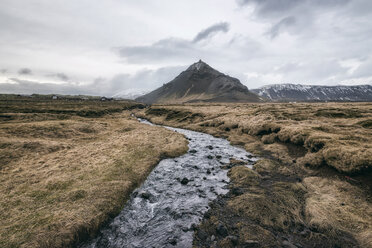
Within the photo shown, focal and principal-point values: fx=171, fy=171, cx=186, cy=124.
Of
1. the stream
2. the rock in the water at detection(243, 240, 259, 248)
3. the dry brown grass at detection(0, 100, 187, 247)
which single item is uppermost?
the dry brown grass at detection(0, 100, 187, 247)

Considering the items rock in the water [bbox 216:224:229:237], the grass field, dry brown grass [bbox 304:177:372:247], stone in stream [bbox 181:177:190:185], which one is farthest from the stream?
dry brown grass [bbox 304:177:372:247]

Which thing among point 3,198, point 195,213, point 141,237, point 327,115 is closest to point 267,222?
point 195,213

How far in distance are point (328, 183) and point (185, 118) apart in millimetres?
51281

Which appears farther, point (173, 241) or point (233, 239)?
point (173, 241)

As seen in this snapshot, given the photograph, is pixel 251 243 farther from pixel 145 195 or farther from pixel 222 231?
pixel 145 195

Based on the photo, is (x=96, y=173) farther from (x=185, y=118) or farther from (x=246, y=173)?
(x=185, y=118)

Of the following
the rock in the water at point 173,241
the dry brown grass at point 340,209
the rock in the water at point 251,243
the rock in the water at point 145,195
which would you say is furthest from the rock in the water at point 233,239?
the rock in the water at point 145,195

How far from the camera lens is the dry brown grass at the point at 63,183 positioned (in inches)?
387

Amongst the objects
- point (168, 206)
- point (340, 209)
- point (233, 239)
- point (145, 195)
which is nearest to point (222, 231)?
point (233, 239)

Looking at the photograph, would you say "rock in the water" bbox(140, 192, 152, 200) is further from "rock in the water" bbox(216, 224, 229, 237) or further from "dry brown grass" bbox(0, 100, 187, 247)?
"rock in the water" bbox(216, 224, 229, 237)

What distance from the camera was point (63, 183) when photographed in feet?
48.0

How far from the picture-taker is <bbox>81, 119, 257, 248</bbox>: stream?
33.1 ft

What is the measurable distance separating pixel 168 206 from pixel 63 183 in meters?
9.35

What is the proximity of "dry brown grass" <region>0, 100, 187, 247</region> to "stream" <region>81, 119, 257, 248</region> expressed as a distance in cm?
110
